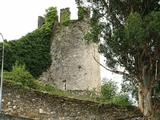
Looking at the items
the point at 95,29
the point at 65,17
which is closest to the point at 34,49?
the point at 65,17

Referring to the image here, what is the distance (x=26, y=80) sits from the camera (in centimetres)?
1967

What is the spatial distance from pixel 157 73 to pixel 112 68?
1.66 m

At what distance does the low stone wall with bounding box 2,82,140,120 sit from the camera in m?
17.8

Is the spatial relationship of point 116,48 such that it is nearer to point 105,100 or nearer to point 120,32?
point 120,32

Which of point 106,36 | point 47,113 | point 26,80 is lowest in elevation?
point 47,113

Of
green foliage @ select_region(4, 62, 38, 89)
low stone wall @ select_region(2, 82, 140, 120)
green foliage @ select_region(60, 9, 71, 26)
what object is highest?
green foliage @ select_region(60, 9, 71, 26)

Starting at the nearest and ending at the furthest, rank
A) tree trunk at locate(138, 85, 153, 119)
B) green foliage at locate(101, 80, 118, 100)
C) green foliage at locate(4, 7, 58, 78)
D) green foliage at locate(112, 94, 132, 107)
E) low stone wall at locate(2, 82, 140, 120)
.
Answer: tree trunk at locate(138, 85, 153, 119)
green foliage at locate(112, 94, 132, 107)
low stone wall at locate(2, 82, 140, 120)
green foliage at locate(101, 80, 118, 100)
green foliage at locate(4, 7, 58, 78)

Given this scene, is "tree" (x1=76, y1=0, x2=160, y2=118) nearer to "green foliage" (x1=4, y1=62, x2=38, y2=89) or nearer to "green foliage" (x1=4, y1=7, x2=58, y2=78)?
"green foliage" (x1=4, y1=62, x2=38, y2=89)

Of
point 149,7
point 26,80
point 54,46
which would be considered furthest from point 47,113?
point 54,46

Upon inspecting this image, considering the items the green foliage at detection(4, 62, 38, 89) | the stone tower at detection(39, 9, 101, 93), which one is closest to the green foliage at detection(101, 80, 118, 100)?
the stone tower at detection(39, 9, 101, 93)

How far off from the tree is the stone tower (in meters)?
9.36

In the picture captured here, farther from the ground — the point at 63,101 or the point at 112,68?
the point at 112,68

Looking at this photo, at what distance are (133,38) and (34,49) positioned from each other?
12.1 metres

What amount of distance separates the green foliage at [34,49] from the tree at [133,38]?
8.31 meters
